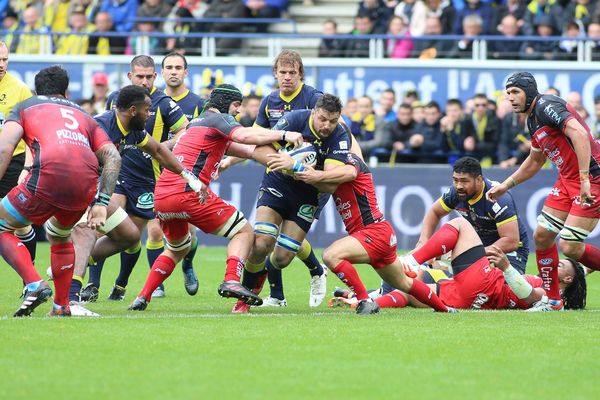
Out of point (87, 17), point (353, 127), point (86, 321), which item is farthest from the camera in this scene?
point (87, 17)

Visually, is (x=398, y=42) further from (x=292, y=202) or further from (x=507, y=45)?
(x=292, y=202)

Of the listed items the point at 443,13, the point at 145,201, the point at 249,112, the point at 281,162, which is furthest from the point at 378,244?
the point at 443,13

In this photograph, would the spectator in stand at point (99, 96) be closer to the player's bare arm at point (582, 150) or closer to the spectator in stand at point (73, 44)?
the spectator in stand at point (73, 44)

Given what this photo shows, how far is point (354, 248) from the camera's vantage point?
36.0ft

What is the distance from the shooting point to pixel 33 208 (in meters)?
9.98

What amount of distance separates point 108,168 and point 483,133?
12.4 m

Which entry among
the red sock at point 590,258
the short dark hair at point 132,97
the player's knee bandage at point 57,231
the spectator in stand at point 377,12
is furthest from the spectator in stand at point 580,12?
the player's knee bandage at point 57,231

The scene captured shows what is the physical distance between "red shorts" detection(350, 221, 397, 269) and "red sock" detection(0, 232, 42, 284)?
302 centimetres

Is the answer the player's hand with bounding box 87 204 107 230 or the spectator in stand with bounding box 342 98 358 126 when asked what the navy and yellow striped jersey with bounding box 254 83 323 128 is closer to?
the player's hand with bounding box 87 204 107 230

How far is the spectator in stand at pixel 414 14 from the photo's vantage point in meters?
24.6

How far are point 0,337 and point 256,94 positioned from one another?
14464 millimetres

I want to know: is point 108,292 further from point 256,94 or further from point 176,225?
point 256,94

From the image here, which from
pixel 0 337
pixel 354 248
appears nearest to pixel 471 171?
pixel 354 248

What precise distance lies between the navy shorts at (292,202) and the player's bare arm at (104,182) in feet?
6.83
